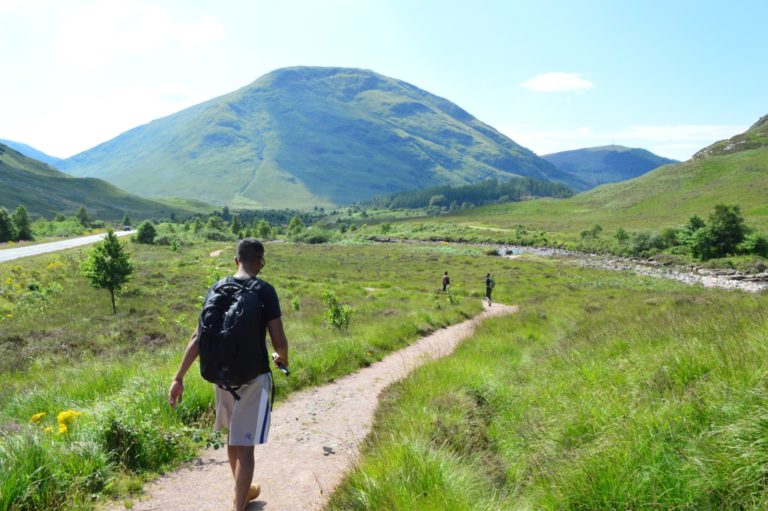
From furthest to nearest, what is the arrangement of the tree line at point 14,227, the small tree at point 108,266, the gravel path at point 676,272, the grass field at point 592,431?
the tree line at point 14,227
the gravel path at point 676,272
the small tree at point 108,266
the grass field at point 592,431

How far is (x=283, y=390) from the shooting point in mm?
8344

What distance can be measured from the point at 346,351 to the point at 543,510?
782 cm

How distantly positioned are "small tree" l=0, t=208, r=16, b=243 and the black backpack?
7877 cm

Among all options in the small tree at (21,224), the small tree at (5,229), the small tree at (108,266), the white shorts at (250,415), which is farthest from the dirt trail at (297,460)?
the small tree at (21,224)

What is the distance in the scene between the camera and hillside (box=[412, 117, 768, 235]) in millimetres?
112062

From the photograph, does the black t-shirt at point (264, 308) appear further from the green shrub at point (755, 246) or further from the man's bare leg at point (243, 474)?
the green shrub at point (755, 246)

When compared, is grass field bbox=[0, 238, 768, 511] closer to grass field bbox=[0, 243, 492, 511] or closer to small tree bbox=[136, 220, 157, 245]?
grass field bbox=[0, 243, 492, 511]

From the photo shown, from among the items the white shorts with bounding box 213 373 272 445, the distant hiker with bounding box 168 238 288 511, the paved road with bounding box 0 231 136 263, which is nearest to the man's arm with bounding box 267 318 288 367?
the distant hiker with bounding box 168 238 288 511

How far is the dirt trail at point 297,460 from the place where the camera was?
4.79 metres

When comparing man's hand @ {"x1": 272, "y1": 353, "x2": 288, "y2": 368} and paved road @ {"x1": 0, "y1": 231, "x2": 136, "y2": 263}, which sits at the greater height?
man's hand @ {"x1": 272, "y1": 353, "x2": 288, "y2": 368}

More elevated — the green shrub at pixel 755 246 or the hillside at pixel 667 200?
the hillside at pixel 667 200

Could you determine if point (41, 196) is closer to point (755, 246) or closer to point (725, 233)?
point (725, 233)

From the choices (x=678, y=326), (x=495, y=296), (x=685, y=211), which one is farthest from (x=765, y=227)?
(x=678, y=326)

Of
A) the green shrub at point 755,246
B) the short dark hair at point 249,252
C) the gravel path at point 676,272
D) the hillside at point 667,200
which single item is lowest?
the gravel path at point 676,272
